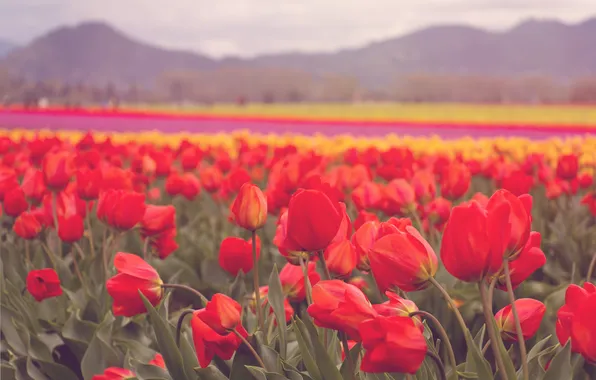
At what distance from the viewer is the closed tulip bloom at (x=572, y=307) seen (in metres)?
1.09

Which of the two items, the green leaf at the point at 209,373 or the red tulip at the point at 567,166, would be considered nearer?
the green leaf at the point at 209,373

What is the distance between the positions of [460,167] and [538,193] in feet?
6.13

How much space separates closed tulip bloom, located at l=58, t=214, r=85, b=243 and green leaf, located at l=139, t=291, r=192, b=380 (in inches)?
41.7

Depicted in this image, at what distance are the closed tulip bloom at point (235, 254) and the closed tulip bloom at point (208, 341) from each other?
52 centimetres

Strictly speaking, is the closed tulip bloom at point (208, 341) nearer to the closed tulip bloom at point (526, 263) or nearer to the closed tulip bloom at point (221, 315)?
the closed tulip bloom at point (221, 315)

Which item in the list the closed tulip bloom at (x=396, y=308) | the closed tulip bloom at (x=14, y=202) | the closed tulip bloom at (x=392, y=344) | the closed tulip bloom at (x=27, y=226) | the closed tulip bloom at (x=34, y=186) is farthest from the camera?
the closed tulip bloom at (x=34, y=186)

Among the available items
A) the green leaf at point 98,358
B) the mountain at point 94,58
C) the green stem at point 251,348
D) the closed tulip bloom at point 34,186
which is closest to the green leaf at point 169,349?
the green stem at point 251,348

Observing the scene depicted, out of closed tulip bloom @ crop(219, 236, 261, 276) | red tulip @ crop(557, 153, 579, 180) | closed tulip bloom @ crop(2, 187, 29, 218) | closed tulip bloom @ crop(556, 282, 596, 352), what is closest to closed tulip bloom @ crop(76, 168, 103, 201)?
closed tulip bloom @ crop(2, 187, 29, 218)

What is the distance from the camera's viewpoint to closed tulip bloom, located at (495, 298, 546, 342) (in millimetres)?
1339

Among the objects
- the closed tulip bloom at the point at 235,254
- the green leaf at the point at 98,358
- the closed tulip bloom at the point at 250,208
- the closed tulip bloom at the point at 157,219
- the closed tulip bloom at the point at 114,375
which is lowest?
the green leaf at the point at 98,358

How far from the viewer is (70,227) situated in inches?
93.5

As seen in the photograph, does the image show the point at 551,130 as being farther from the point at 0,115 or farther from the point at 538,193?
the point at 0,115

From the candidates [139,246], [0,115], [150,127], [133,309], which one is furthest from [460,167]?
[0,115]

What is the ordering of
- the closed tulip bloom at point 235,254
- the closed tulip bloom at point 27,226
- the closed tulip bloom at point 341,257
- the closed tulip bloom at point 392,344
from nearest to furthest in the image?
the closed tulip bloom at point 392,344 < the closed tulip bloom at point 341,257 < the closed tulip bloom at point 235,254 < the closed tulip bloom at point 27,226
